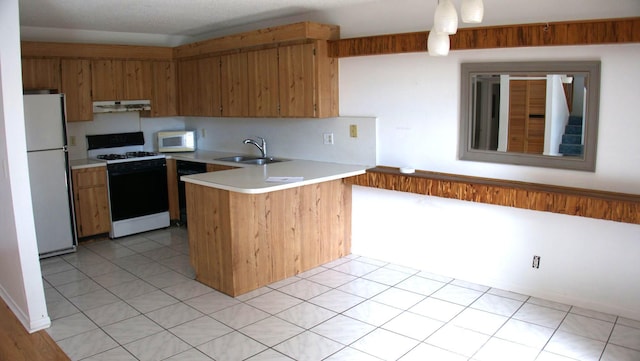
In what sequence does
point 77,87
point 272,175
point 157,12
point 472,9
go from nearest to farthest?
point 472,9, point 272,175, point 157,12, point 77,87

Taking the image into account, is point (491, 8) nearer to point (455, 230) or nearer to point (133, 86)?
point (455, 230)

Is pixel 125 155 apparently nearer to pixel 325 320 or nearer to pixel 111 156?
pixel 111 156

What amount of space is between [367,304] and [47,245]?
10.5 ft

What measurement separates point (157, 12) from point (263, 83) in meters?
1.16

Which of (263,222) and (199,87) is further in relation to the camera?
(199,87)

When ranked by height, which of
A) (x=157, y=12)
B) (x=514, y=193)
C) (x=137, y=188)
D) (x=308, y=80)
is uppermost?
(x=157, y=12)

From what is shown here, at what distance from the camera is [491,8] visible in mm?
3730

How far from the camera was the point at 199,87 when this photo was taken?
19.6ft

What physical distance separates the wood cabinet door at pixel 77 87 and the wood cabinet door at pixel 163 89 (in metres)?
0.76

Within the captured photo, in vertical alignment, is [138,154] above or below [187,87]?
below

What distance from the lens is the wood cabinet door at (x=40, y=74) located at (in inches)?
205

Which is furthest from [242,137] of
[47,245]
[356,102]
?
[47,245]

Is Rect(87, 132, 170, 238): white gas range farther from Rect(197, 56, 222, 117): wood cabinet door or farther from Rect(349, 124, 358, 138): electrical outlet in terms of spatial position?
Rect(349, 124, 358, 138): electrical outlet

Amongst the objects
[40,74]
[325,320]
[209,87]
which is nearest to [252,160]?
[209,87]
